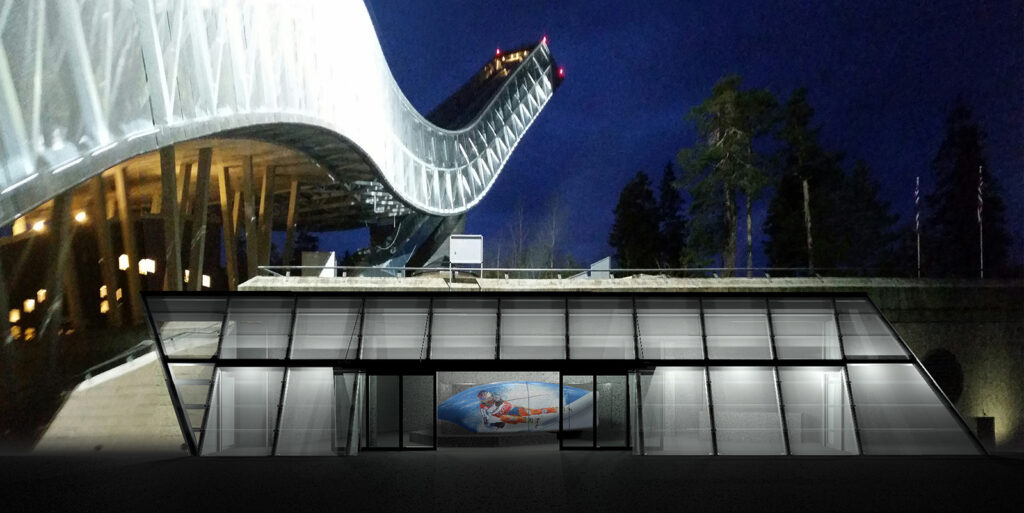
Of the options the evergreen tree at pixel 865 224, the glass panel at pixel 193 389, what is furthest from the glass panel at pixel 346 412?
the evergreen tree at pixel 865 224

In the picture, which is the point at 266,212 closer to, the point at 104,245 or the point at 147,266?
the point at 147,266

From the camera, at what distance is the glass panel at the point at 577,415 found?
63.5 feet

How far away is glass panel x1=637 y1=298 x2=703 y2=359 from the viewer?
1980 centimetres

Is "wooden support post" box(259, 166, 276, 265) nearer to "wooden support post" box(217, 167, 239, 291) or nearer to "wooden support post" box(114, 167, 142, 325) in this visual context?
"wooden support post" box(217, 167, 239, 291)

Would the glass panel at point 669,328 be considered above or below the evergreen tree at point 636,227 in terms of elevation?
below

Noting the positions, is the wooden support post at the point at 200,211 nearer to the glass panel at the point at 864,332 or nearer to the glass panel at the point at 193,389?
the glass panel at the point at 193,389

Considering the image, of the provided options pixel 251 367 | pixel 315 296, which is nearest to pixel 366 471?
pixel 251 367

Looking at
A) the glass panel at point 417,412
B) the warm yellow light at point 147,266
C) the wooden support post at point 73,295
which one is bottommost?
the glass panel at point 417,412

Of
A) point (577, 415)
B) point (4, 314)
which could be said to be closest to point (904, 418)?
point (577, 415)

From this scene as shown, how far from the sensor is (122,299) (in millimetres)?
27781

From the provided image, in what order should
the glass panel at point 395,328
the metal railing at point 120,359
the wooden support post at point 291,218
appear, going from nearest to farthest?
the glass panel at point 395,328, the metal railing at point 120,359, the wooden support post at point 291,218

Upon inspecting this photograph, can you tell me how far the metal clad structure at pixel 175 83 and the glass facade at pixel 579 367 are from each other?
4390 millimetres

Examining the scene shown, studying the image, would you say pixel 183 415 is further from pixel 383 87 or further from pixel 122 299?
pixel 383 87

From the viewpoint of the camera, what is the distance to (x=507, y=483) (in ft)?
45.5
